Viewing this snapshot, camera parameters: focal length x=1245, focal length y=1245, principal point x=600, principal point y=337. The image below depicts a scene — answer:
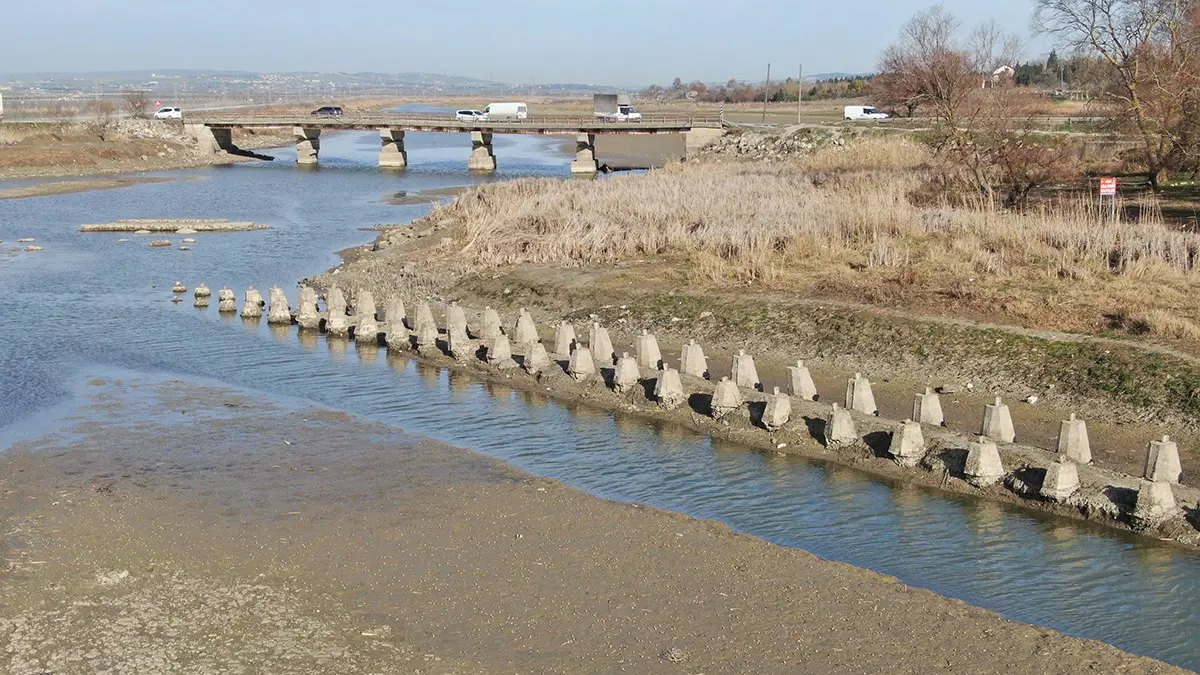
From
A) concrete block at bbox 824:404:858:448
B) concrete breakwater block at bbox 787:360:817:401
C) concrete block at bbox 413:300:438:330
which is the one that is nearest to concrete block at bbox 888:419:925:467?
concrete block at bbox 824:404:858:448

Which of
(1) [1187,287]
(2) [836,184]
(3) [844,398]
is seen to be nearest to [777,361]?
(3) [844,398]

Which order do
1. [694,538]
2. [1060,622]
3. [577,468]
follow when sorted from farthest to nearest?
1. [577,468]
2. [694,538]
3. [1060,622]

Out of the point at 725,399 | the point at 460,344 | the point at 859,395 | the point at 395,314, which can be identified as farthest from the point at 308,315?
the point at 859,395

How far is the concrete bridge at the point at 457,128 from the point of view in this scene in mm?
77125

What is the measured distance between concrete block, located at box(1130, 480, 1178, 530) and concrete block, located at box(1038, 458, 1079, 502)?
0.79 metres

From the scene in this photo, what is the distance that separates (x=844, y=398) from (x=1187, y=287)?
22.7 ft

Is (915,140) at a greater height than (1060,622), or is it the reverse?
(915,140)

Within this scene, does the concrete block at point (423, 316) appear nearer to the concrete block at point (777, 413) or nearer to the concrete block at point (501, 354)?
the concrete block at point (501, 354)

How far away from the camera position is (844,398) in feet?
58.7

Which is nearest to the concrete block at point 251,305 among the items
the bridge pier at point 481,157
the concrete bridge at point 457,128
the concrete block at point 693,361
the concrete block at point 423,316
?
the concrete block at point 423,316

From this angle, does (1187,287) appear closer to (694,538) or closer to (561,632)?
(694,538)

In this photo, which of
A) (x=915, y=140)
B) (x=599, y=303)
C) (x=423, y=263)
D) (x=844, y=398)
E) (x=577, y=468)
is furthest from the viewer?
(x=915, y=140)

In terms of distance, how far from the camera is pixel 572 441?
16.8m

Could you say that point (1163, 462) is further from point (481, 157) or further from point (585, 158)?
point (481, 157)
